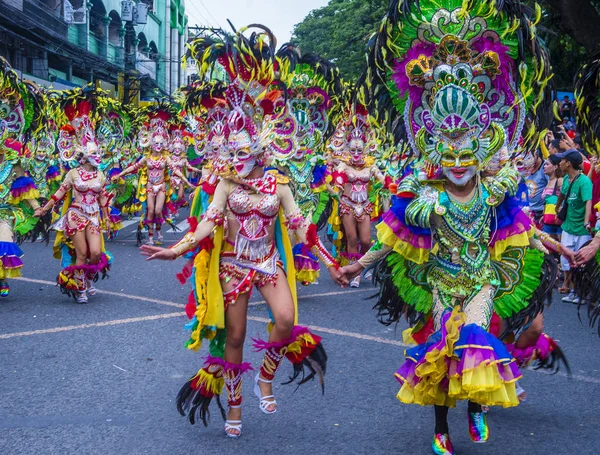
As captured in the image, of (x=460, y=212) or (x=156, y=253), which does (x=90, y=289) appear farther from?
(x=460, y=212)

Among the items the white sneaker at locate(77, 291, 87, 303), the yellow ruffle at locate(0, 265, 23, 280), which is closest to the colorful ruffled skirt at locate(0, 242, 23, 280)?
the yellow ruffle at locate(0, 265, 23, 280)

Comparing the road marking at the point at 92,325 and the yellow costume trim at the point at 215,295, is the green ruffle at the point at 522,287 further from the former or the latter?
the road marking at the point at 92,325

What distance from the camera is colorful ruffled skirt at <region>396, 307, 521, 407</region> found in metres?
4.16

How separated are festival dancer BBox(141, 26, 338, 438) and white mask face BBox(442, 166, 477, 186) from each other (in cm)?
96

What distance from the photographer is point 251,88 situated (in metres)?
5.23

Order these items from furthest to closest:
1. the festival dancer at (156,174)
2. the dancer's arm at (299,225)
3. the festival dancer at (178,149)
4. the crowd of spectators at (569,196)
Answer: the festival dancer at (178,149) → the festival dancer at (156,174) → the crowd of spectators at (569,196) → the dancer's arm at (299,225)

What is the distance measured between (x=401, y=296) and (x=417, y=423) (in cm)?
88

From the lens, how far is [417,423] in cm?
512

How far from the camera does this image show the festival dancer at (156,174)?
1423cm

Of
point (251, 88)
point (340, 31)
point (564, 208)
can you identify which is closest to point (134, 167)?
point (564, 208)

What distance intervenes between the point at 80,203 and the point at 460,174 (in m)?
5.71

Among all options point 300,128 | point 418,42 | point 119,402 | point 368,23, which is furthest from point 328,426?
point 368,23

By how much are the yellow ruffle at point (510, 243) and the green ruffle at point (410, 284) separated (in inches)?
16.4

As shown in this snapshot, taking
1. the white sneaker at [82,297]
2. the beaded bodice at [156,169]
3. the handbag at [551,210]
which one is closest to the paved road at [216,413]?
the white sneaker at [82,297]
